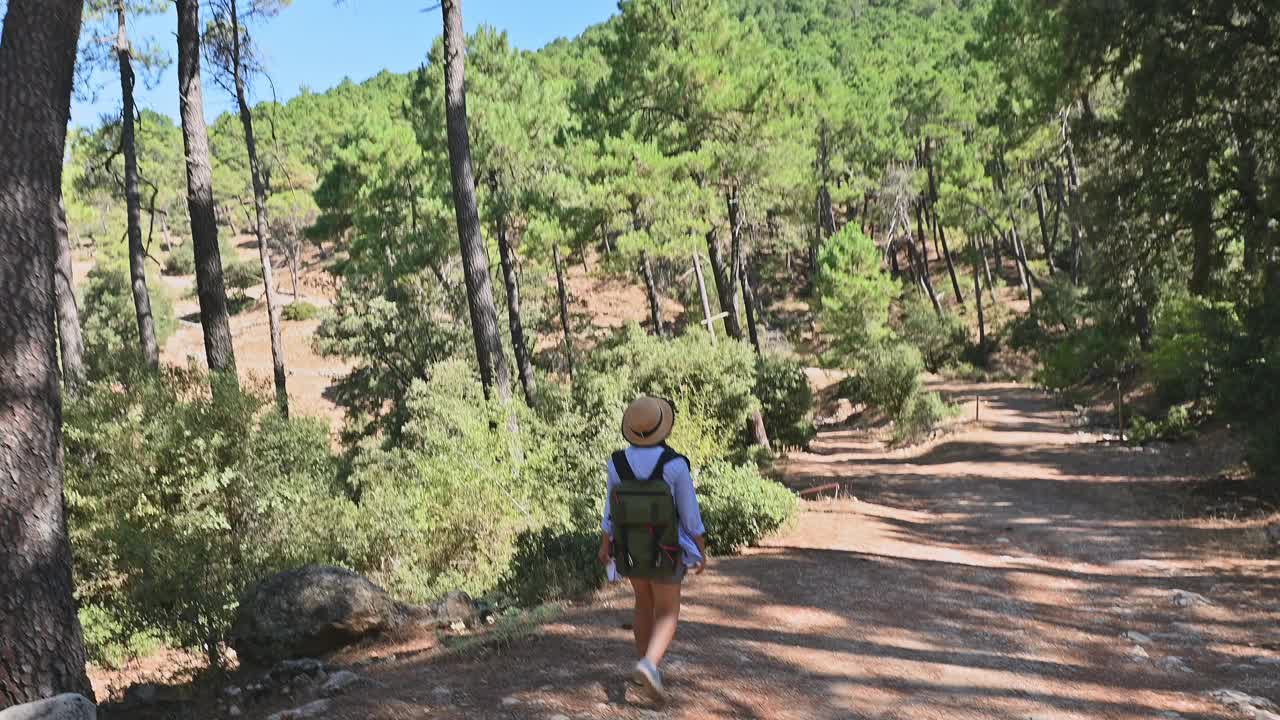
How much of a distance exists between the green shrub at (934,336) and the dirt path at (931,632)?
26909 mm

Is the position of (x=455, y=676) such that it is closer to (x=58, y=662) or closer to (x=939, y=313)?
(x=58, y=662)

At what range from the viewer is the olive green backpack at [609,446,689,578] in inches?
152

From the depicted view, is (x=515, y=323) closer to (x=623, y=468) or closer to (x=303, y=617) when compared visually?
(x=303, y=617)

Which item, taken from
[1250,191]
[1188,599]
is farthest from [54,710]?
[1250,191]

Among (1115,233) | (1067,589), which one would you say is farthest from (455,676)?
(1115,233)

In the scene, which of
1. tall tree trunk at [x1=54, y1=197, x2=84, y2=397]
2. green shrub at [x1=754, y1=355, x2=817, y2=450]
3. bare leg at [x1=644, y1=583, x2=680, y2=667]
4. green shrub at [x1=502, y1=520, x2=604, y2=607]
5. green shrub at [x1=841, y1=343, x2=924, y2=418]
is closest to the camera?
bare leg at [x1=644, y1=583, x2=680, y2=667]

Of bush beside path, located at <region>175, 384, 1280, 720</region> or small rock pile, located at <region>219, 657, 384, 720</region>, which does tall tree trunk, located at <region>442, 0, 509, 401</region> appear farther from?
small rock pile, located at <region>219, 657, 384, 720</region>

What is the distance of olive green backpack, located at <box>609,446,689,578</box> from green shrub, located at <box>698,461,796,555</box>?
4.59 metres

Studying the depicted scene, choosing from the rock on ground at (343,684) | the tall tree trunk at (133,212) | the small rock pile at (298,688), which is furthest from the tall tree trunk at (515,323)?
the rock on ground at (343,684)

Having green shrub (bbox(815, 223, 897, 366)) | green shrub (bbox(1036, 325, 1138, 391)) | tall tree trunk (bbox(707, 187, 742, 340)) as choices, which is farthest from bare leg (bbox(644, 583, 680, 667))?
green shrub (bbox(815, 223, 897, 366))

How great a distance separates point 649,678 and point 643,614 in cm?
31

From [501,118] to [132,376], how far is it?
45.6 feet

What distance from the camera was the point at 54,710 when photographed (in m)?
3.35

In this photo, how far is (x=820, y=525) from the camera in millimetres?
9844
